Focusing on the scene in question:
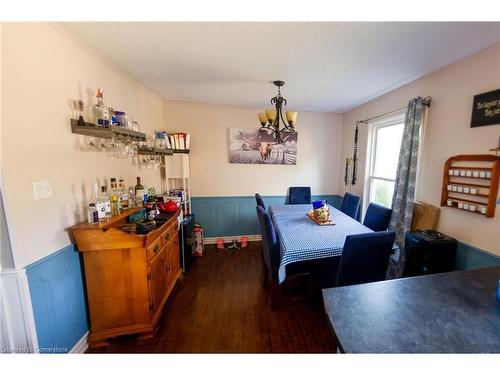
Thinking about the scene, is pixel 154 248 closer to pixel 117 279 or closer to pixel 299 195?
pixel 117 279

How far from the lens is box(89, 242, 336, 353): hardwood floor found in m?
1.46

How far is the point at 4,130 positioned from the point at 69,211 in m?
0.61

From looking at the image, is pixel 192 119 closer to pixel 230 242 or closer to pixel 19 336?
pixel 230 242

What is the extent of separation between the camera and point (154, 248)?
158 centimetres

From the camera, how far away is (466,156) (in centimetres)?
160

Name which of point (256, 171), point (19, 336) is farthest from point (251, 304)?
point (256, 171)

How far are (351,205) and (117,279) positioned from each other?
287cm

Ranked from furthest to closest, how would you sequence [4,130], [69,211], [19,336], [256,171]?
[256,171]
[69,211]
[19,336]
[4,130]

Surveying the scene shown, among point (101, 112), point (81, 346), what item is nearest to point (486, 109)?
point (101, 112)

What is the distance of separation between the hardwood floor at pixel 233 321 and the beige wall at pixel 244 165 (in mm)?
1502

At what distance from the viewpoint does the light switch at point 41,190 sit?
1106 millimetres

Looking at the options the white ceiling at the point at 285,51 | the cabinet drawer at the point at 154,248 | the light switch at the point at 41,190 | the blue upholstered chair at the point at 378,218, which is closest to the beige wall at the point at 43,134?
the light switch at the point at 41,190

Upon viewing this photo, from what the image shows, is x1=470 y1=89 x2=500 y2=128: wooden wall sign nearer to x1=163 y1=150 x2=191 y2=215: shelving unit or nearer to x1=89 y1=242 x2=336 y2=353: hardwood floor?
x1=89 y1=242 x2=336 y2=353: hardwood floor

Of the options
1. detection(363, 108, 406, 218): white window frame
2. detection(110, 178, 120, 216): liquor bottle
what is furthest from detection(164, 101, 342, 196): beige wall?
detection(110, 178, 120, 216): liquor bottle
